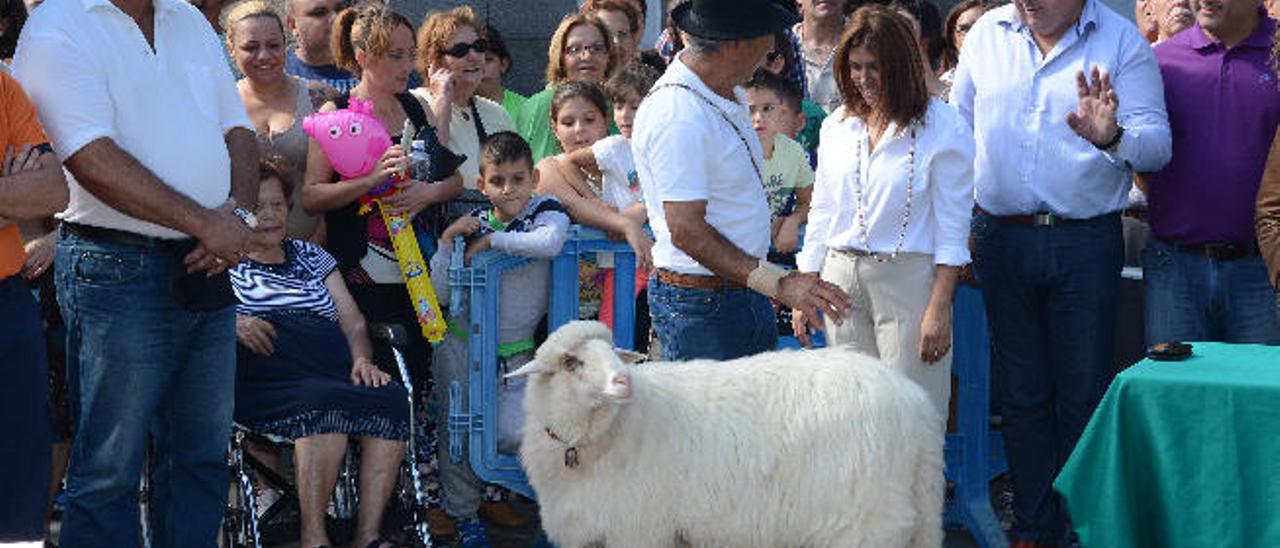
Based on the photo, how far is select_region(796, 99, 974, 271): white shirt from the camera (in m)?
6.58

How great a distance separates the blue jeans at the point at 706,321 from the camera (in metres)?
6.02

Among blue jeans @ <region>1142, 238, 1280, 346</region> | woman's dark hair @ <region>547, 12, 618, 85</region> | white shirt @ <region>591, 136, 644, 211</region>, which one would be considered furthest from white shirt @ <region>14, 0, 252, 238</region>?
blue jeans @ <region>1142, 238, 1280, 346</region>

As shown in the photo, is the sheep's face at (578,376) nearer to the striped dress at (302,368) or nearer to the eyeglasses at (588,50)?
the striped dress at (302,368)

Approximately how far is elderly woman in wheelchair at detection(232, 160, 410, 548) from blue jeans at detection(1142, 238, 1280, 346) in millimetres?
2954

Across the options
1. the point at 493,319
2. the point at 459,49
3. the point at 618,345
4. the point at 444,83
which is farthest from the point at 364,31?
the point at 618,345

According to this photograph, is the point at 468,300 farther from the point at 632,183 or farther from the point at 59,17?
the point at 59,17

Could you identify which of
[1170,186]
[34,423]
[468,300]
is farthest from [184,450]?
[1170,186]

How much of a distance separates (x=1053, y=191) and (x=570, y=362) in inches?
83.9

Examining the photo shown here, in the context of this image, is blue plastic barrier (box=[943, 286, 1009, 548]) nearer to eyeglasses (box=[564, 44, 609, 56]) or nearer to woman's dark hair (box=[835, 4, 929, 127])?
woman's dark hair (box=[835, 4, 929, 127])

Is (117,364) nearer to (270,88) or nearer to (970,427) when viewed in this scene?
(270,88)

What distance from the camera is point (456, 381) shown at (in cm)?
731

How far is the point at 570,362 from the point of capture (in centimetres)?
604

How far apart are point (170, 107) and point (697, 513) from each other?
6.86 feet

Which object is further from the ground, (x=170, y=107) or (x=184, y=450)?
(x=170, y=107)
